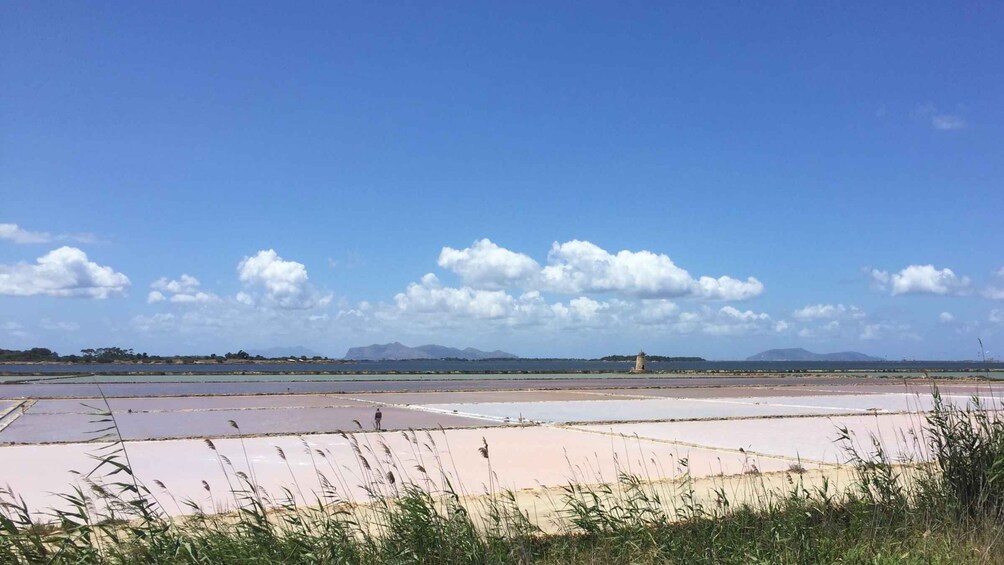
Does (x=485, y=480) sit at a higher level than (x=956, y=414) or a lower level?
lower

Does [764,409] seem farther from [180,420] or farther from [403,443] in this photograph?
[180,420]

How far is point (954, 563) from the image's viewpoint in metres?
5.60

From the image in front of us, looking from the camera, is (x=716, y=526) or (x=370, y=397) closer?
(x=716, y=526)

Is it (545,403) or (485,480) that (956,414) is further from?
(545,403)

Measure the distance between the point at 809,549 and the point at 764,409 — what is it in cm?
1986

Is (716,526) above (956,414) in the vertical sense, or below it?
below

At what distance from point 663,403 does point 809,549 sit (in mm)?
22048

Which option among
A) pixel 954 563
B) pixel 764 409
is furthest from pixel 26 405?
pixel 954 563

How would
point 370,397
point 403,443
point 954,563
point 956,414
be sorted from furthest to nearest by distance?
point 370,397 < point 403,443 < point 956,414 < point 954,563

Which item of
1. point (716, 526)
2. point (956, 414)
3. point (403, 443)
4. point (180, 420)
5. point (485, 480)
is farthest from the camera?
point (180, 420)

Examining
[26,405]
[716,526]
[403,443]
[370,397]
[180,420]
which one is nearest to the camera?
[716,526]

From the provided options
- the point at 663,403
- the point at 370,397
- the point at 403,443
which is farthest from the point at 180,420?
the point at 663,403

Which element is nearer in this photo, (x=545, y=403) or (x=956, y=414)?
(x=956, y=414)

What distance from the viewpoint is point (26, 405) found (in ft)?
86.2
